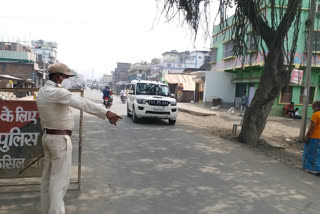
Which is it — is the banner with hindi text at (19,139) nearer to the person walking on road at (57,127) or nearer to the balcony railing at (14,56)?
the person walking on road at (57,127)

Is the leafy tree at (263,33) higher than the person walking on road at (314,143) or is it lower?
higher

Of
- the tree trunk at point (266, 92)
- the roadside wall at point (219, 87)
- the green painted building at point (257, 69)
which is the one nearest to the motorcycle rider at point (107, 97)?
the green painted building at point (257, 69)

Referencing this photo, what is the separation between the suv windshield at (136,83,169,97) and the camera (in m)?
12.3

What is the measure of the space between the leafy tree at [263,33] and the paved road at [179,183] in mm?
1438

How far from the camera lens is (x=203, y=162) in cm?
592

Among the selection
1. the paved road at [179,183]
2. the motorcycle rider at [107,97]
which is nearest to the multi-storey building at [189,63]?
the motorcycle rider at [107,97]

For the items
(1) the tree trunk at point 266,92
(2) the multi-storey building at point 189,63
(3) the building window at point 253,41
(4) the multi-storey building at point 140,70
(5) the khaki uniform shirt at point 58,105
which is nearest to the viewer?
(5) the khaki uniform shirt at point 58,105

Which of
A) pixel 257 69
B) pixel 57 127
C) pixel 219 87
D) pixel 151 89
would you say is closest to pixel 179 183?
pixel 57 127

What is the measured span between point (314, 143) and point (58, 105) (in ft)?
17.1

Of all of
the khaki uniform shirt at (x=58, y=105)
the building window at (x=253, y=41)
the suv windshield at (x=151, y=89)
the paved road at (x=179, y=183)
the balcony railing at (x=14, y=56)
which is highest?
the balcony railing at (x=14, y=56)

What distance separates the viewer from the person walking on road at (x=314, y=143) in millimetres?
5570

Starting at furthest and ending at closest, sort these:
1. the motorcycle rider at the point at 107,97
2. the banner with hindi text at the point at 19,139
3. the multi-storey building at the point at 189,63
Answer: the multi-storey building at the point at 189,63 < the motorcycle rider at the point at 107,97 < the banner with hindi text at the point at 19,139

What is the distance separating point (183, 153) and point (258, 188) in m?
2.38

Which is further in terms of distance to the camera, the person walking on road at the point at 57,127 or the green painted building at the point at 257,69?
the green painted building at the point at 257,69
